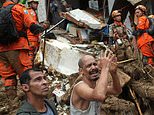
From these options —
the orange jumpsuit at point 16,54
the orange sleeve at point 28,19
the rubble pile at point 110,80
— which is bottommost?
the rubble pile at point 110,80

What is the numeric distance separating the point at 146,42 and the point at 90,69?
3855 mm

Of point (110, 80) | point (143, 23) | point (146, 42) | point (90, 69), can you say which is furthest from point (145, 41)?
point (90, 69)

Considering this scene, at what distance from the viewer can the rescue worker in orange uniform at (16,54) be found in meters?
6.00

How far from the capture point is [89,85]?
3660mm

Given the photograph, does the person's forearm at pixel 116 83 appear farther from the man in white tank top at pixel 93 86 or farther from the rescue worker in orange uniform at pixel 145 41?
the rescue worker in orange uniform at pixel 145 41

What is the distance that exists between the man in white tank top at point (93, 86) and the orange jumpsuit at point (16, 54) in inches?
95.6

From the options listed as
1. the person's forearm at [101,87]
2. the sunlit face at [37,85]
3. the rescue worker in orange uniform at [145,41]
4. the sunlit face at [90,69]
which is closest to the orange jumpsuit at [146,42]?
the rescue worker in orange uniform at [145,41]

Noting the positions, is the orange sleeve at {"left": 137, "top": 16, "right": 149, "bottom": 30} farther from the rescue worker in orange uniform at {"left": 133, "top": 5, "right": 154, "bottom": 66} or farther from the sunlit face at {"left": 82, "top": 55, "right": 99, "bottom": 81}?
the sunlit face at {"left": 82, "top": 55, "right": 99, "bottom": 81}

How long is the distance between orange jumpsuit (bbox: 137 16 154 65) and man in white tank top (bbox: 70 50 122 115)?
11.9 ft

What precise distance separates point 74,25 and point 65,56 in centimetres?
263

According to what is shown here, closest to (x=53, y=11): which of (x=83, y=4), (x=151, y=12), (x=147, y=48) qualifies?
(x=83, y=4)

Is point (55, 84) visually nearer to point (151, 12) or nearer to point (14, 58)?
point (14, 58)

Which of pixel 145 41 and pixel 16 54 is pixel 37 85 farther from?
pixel 145 41

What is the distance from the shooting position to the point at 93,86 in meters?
3.68
